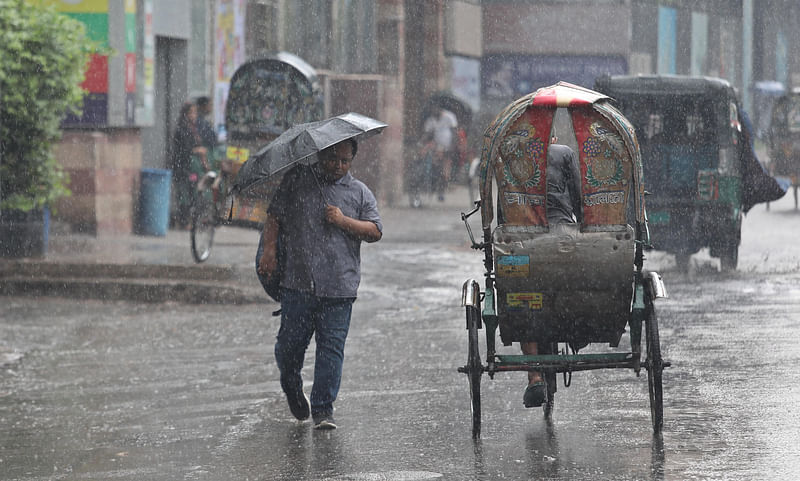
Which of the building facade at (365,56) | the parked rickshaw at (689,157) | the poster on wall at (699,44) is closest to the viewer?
the parked rickshaw at (689,157)

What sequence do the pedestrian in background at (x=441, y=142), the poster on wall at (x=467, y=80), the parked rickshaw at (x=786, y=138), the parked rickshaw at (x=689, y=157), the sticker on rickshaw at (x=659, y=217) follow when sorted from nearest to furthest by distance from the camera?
1. the parked rickshaw at (x=689, y=157)
2. the sticker on rickshaw at (x=659, y=217)
3. the parked rickshaw at (x=786, y=138)
4. the pedestrian in background at (x=441, y=142)
5. the poster on wall at (x=467, y=80)

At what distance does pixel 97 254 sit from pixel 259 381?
664 centimetres

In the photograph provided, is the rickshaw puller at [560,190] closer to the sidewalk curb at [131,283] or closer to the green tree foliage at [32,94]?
the sidewalk curb at [131,283]

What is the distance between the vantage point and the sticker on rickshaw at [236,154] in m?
17.0

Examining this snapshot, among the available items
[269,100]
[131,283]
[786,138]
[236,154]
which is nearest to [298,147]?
[131,283]

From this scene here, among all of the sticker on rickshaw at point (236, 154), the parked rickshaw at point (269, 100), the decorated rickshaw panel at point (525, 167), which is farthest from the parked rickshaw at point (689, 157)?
the decorated rickshaw panel at point (525, 167)

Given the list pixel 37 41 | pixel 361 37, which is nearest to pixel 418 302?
pixel 37 41

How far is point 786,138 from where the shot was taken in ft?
86.9

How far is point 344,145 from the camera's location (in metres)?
7.84

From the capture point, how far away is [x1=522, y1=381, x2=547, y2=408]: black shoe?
7.54 meters

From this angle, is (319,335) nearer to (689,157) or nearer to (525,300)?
(525,300)

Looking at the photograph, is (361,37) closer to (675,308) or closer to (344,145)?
(675,308)

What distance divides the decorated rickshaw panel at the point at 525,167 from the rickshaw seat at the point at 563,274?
86mm

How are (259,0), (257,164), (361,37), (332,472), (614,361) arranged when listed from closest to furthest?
(332,472) < (614,361) < (257,164) < (259,0) < (361,37)
